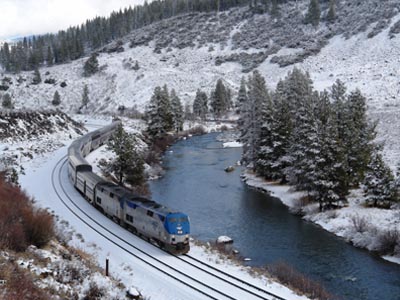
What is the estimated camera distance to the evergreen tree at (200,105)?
113 m

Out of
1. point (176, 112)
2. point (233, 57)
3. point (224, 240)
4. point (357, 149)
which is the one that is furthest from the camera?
point (233, 57)

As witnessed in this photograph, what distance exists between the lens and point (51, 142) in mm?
66000

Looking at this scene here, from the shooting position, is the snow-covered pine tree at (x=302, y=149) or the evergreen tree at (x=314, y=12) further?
the evergreen tree at (x=314, y=12)

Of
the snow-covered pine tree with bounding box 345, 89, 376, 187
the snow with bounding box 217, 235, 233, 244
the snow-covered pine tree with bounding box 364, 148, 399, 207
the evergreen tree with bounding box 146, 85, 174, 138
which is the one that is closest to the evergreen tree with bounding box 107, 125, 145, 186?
the snow with bounding box 217, 235, 233, 244

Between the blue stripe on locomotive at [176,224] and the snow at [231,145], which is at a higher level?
the blue stripe on locomotive at [176,224]

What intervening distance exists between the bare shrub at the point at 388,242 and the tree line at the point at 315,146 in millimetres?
7486

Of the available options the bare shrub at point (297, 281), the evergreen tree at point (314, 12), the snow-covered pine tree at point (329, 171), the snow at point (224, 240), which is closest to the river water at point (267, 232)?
the snow at point (224, 240)

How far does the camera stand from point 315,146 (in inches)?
1566

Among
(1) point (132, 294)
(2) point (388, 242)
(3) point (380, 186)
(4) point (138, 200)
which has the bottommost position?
(2) point (388, 242)

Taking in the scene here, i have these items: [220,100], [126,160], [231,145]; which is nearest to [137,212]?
[126,160]

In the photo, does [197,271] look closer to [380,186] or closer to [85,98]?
[380,186]

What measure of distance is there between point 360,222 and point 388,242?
3.75 meters

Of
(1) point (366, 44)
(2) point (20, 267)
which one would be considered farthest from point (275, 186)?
(1) point (366, 44)

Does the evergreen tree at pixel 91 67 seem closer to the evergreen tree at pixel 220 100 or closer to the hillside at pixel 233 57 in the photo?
the hillside at pixel 233 57
